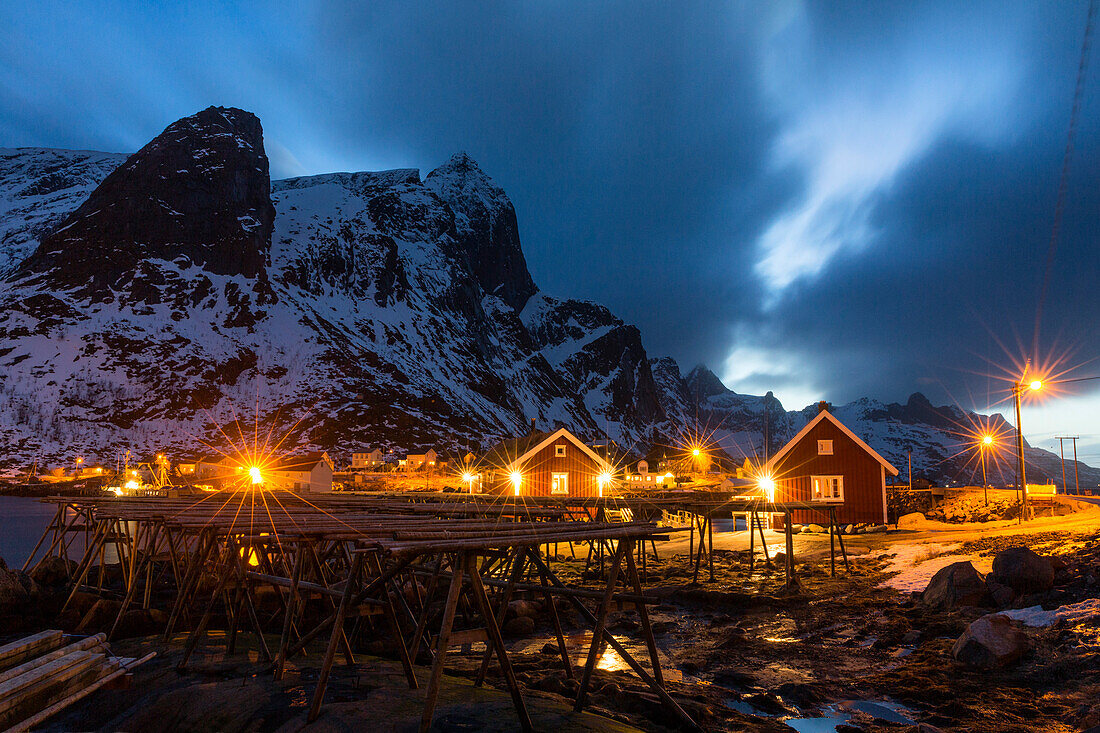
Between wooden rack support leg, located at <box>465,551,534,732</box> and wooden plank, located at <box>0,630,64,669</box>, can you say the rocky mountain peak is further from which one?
wooden rack support leg, located at <box>465,551,534,732</box>

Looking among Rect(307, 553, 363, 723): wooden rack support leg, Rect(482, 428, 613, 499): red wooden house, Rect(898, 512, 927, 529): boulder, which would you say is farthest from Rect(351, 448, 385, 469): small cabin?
Rect(307, 553, 363, 723): wooden rack support leg

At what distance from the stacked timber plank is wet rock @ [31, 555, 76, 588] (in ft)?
52.1

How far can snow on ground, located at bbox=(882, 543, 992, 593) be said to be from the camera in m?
19.4

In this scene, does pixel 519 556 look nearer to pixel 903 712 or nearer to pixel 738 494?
pixel 903 712

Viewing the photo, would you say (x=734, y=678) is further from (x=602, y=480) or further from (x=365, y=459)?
(x=365, y=459)

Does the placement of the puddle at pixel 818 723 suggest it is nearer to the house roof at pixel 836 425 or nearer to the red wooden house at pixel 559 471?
the house roof at pixel 836 425

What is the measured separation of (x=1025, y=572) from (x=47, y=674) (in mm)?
20708

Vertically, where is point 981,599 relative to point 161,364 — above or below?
below

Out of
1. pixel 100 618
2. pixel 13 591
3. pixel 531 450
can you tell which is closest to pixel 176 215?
pixel 531 450

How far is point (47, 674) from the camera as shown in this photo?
972 cm

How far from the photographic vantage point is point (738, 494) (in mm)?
45031

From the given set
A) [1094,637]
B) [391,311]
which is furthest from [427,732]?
[391,311]

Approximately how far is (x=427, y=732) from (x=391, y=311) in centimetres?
18378

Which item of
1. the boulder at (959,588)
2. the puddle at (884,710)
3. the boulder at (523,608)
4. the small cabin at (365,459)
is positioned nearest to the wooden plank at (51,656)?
the boulder at (523,608)
